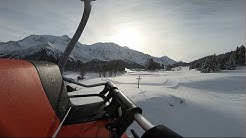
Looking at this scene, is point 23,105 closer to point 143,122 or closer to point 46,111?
point 46,111

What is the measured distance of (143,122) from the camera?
5.17ft

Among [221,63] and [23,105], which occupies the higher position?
[221,63]

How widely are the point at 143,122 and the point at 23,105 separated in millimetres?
938

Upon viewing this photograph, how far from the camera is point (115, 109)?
283 cm

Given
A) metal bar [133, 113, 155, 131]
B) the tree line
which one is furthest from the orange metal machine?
the tree line

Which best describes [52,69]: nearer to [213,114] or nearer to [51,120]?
[51,120]

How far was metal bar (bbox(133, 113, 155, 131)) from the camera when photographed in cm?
147

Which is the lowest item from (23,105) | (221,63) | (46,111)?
(46,111)

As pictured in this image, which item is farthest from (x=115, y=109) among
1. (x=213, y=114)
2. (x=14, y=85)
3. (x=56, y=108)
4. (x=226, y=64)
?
(x=226, y=64)

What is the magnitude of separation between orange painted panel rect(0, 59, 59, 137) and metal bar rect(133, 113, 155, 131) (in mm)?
768

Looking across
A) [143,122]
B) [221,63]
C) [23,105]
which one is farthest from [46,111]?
[221,63]

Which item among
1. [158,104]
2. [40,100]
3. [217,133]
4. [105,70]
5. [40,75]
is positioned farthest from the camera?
[105,70]

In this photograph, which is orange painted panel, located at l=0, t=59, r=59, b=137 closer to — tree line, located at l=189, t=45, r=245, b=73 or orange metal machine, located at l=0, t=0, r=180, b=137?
orange metal machine, located at l=0, t=0, r=180, b=137

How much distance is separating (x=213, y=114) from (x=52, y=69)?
8.00 m
